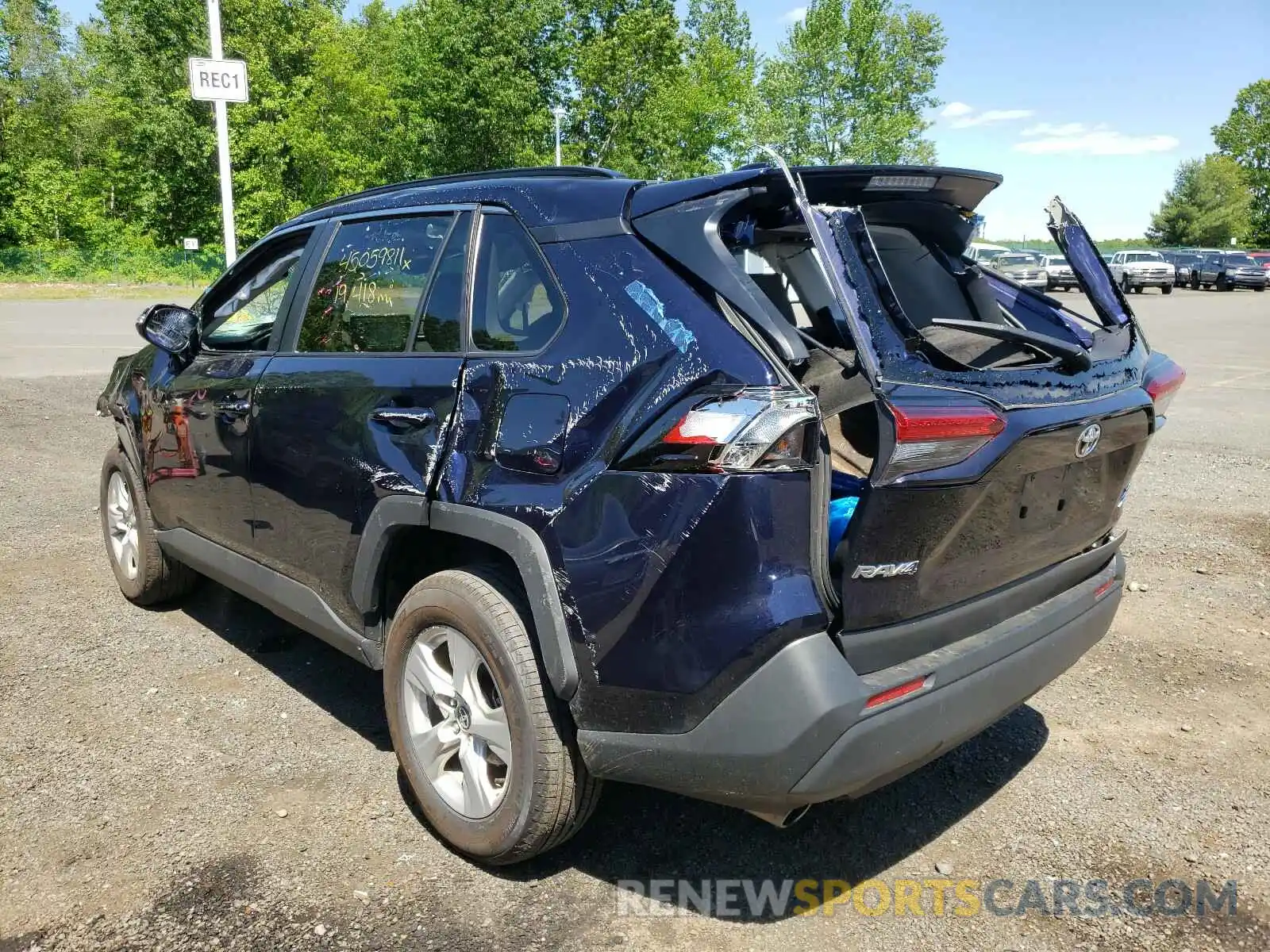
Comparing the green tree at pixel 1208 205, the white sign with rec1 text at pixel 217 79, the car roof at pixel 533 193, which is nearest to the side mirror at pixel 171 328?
the car roof at pixel 533 193

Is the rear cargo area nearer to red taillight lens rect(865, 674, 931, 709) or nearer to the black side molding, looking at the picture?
red taillight lens rect(865, 674, 931, 709)

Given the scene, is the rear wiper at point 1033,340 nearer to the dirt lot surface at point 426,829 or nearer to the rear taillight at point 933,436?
the rear taillight at point 933,436

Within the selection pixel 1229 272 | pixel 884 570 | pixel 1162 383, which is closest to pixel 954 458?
pixel 884 570

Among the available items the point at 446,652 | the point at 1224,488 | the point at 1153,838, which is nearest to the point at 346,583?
the point at 446,652

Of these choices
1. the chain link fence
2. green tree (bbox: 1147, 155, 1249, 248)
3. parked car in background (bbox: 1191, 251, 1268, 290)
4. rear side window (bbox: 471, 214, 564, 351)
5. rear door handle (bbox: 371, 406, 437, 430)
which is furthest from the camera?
green tree (bbox: 1147, 155, 1249, 248)

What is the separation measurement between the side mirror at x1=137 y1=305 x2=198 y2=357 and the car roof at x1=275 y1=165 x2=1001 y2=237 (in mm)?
1294

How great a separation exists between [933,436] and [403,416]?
1.48 meters

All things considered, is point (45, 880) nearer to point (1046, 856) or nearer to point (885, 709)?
point (885, 709)

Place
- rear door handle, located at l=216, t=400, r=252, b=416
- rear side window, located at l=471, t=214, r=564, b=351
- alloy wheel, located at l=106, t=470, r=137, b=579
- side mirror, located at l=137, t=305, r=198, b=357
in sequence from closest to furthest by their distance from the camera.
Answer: rear side window, located at l=471, t=214, r=564, b=351
rear door handle, located at l=216, t=400, r=252, b=416
side mirror, located at l=137, t=305, r=198, b=357
alloy wheel, located at l=106, t=470, r=137, b=579

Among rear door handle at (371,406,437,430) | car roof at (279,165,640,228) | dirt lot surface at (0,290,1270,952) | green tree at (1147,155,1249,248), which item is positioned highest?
green tree at (1147,155,1249,248)

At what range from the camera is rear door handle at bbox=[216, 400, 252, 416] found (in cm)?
345

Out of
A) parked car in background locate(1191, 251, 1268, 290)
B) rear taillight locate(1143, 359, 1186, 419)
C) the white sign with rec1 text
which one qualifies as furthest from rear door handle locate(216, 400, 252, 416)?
parked car in background locate(1191, 251, 1268, 290)

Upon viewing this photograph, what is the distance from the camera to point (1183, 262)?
150 feet

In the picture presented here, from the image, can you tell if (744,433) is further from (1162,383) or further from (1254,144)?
(1254,144)
